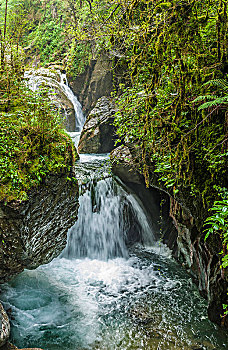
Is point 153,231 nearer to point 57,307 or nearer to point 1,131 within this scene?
point 57,307

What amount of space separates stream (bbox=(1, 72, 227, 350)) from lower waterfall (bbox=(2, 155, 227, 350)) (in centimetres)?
2

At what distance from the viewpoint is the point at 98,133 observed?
10.6 metres

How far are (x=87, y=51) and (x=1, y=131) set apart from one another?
14.0m

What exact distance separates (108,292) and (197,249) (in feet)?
7.86

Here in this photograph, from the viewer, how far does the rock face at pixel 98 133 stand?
419 inches

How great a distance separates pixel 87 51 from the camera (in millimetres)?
15328

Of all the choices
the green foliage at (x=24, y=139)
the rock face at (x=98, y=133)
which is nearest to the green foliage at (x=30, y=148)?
the green foliage at (x=24, y=139)

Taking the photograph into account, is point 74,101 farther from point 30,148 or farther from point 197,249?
point 197,249

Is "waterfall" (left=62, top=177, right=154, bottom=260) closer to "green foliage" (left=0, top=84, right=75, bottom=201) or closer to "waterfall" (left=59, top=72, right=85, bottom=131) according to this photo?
"green foliage" (left=0, top=84, right=75, bottom=201)

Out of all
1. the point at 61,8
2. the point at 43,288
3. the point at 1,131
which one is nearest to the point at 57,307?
the point at 43,288

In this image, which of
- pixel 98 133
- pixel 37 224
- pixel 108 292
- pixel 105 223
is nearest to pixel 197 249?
pixel 108 292

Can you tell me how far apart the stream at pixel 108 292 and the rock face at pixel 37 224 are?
1249 mm

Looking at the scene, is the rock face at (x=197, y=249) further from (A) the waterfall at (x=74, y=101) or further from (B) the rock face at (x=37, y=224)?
(A) the waterfall at (x=74, y=101)

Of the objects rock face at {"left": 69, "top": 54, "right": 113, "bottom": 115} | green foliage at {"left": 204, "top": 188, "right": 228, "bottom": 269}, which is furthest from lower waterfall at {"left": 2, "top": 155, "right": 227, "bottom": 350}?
rock face at {"left": 69, "top": 54, "right": 113, "bottom": 115}
